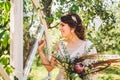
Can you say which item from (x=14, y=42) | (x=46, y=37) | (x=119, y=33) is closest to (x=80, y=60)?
(x=46, y=37)

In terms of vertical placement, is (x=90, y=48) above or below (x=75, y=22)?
below

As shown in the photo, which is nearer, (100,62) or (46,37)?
(100,62)

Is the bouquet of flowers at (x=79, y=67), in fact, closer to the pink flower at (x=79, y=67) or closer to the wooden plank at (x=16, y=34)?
the pink flower at (x=79, y=67)

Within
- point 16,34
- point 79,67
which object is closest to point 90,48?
point 79,67

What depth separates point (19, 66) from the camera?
131cm

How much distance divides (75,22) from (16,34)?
0.62 m

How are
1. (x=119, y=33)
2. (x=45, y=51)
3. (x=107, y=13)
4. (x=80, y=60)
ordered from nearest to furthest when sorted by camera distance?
(x=80, y=60) < (x=45, y=51) < (x=107, y=13) < (x=119, y=33)

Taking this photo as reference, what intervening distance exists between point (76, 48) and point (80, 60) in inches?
12.7

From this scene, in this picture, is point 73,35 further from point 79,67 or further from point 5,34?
point 5,34

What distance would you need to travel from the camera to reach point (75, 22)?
1834 millimetres

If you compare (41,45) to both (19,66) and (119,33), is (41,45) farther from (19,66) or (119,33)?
(119,33)

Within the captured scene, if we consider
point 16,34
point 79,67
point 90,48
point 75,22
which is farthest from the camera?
point 75,22

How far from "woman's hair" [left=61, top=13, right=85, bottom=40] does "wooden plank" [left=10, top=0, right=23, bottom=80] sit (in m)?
0.56

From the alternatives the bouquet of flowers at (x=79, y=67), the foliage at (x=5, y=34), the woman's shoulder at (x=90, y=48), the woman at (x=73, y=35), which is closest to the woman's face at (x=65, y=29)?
the woman at (x=73, y=35)
